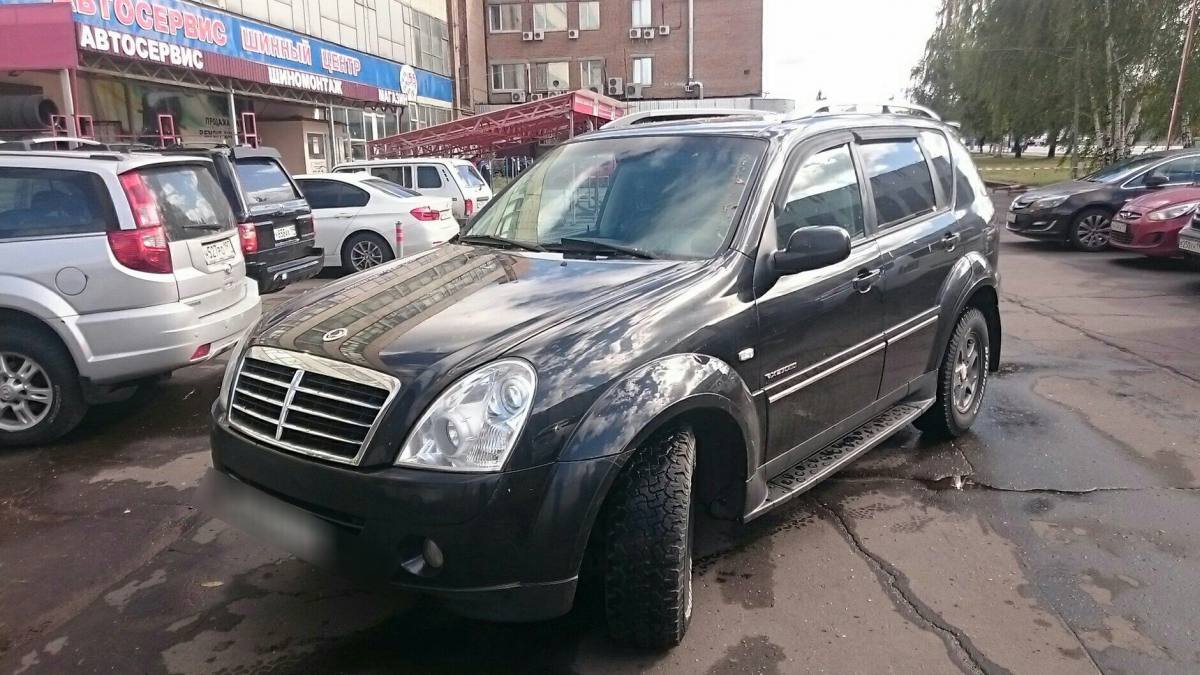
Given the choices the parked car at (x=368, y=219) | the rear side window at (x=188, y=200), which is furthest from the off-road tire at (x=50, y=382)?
the parked car at (x=368, y=219)

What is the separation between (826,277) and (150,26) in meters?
16.9

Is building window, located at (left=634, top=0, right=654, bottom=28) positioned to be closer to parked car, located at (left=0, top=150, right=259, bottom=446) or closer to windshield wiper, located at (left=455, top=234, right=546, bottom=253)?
parked car, located at (left=0, top=150, right=259, bottom=446)

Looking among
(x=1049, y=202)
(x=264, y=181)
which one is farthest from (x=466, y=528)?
(x=1049, y=202)

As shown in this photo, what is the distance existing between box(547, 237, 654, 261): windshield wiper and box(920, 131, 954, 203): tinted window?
2.29 metres

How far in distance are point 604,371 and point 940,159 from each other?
322 cm

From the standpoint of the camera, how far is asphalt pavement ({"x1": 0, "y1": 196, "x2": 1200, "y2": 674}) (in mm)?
2889

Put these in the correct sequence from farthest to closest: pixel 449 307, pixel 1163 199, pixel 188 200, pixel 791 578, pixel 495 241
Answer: pixel 1163 199
pixel 188 200
pixel 495 241
pixel 791 578
pixel 449 307

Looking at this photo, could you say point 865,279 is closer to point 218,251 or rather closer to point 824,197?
point 824,197

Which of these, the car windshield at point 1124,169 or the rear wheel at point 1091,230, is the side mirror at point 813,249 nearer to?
the rear wheel at point 1091,230

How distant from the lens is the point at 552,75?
46.4 meters

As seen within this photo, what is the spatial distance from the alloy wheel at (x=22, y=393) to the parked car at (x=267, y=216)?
2.57 m

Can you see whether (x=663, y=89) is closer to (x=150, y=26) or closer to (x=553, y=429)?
(x=150, y=26)

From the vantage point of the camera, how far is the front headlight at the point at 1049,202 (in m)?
13.8

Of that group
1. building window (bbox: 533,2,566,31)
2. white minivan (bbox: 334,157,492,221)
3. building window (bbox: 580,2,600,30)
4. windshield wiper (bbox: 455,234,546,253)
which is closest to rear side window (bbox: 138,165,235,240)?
windshield wiper (bbox: 455,234,546,253)
